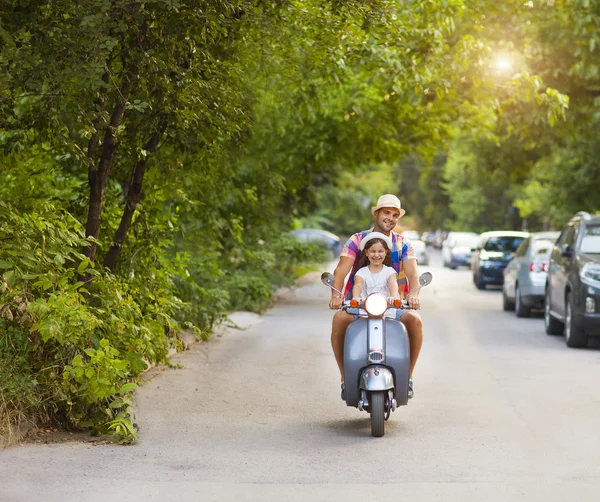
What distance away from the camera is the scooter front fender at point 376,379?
835 cm

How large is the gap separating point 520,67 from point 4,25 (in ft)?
48.9

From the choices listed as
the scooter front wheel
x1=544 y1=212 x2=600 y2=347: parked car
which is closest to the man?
the scooter front wheel

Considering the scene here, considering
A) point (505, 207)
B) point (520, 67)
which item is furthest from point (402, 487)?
point (505, 207)

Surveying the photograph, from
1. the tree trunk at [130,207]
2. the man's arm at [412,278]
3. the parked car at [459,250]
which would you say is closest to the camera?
the man's arm at [412,278]

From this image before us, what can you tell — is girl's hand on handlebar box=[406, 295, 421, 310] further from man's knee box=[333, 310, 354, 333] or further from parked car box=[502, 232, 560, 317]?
parked car box=[502, 232, 560, 317]

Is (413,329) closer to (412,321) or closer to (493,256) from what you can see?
(412,321)

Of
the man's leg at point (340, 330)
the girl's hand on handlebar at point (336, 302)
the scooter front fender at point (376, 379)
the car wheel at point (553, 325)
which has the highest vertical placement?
the girl's hand on handlebar at point (336, 302)

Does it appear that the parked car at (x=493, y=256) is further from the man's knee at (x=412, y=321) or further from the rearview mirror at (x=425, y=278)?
the rearview mirror at (x=425, y=278)

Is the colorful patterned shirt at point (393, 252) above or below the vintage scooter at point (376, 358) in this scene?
above

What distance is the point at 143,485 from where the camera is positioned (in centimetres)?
671

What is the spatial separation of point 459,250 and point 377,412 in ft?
131

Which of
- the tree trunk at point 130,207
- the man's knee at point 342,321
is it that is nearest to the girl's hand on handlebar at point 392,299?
the man's knee at point 342,321

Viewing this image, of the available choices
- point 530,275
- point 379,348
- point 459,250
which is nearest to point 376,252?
point 379,348

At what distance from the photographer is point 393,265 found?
29.8ft
